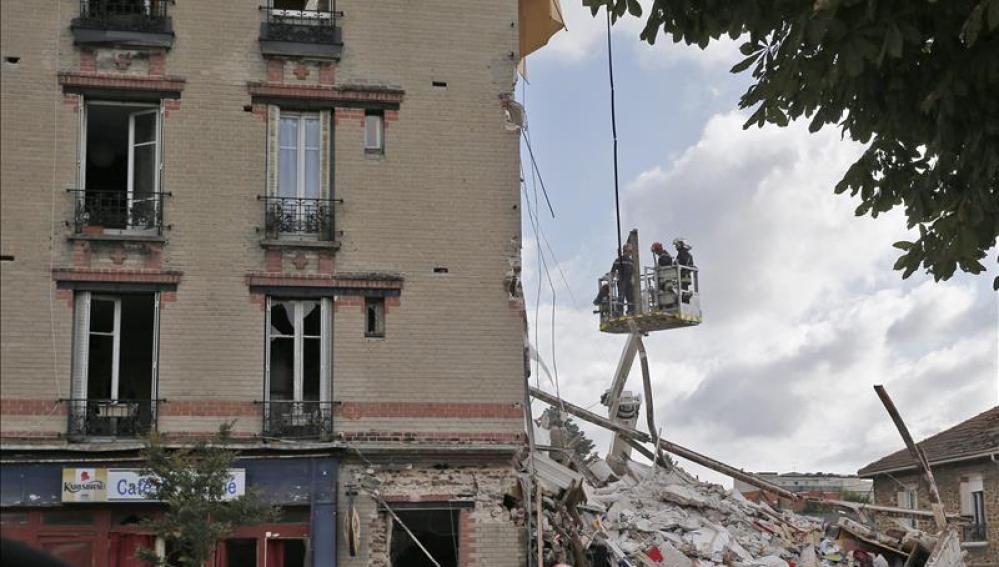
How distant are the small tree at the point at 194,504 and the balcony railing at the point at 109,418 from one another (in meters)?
1.37

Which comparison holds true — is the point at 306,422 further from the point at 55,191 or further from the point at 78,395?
the point at 55,191

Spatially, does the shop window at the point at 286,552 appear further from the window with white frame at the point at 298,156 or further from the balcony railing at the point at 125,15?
the balcony railing at the point at 125,15

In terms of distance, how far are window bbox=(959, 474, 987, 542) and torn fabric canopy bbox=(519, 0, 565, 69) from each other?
17.8 meters

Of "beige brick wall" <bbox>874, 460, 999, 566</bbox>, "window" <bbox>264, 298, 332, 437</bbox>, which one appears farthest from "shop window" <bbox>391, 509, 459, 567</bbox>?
"beige brick wall" <bbox>874, 460, 999, 566</bbox>

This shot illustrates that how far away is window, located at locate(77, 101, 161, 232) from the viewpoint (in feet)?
66.9

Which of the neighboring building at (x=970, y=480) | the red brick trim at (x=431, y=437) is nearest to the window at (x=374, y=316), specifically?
the red brick trim at (x=431, y=437)

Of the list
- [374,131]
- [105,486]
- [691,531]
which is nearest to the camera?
[105,486]

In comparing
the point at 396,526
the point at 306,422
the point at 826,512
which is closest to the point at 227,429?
the point at 306,422

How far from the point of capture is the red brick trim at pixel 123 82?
20.5 metres

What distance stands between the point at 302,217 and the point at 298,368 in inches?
91.8

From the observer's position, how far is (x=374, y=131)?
2155 centimetres

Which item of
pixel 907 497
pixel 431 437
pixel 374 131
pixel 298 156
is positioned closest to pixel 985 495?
pixel 907 497

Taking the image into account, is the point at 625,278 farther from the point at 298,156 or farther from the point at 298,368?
the point at 298,368

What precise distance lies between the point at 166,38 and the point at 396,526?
8097mm
